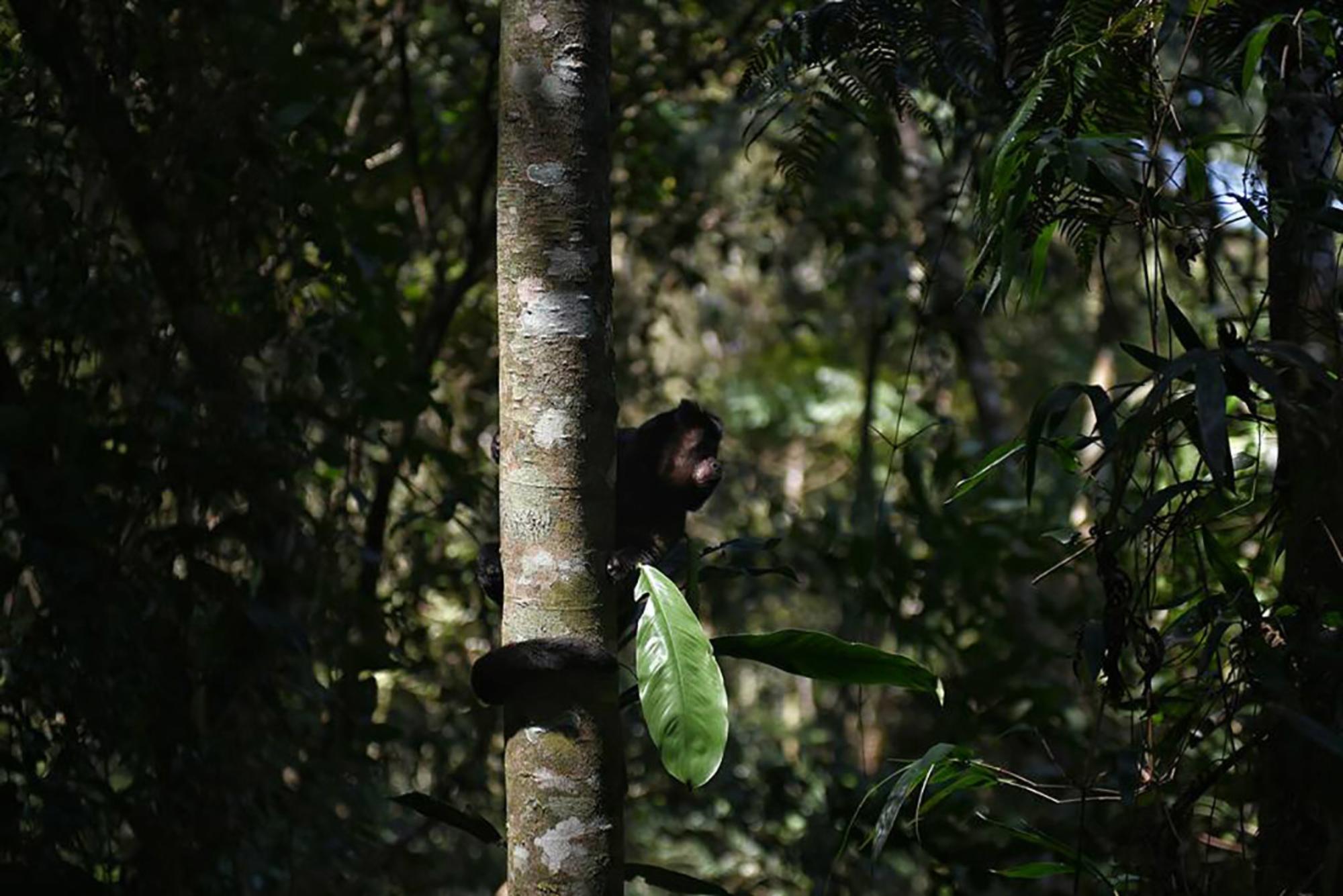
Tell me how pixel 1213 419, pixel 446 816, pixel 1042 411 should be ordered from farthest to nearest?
pixel 446 816, pixel 1042 411, pixel 1213 419

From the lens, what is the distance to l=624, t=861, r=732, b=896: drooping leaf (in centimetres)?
233

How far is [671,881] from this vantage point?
2.39 meters

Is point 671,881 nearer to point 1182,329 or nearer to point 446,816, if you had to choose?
point 446,816

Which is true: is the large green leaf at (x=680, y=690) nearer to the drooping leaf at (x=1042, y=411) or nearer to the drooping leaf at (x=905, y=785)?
the drooping leaf at (x=905, y=785)

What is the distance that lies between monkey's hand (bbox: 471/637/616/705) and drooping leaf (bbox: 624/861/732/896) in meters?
0.57

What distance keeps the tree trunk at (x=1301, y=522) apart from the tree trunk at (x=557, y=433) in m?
0.94

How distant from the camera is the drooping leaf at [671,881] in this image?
2332mm

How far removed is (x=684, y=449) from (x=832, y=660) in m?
1.55

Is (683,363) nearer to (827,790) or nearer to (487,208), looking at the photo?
(487,208)

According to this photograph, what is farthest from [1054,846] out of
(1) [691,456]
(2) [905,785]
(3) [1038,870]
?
(1) [691,456]

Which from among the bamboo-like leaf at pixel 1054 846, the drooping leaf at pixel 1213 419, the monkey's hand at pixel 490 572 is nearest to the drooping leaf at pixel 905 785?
the bamboo-like leaf at pixel 1054 846

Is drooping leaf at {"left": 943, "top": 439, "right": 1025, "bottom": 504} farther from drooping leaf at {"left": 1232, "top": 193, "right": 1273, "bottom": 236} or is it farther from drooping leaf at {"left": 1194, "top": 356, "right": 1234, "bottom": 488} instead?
drooping leaf at {"left": 1232, "top": 193, "right": 1273, "bottom": 236}

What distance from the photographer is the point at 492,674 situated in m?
1.92

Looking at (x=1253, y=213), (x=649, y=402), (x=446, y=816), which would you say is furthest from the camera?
(x=649, y=402)
